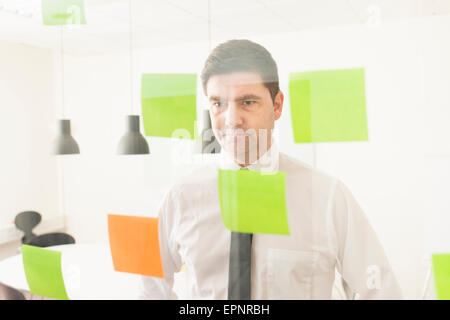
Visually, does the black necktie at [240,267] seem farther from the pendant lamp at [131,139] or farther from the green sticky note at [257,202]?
the pendant lamp at [131,139]

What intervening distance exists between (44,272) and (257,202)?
54cm

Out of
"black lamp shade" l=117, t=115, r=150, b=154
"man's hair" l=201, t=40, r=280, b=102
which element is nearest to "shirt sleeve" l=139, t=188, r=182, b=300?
"black lamp shade" l=117, t=115, r=150, b=154

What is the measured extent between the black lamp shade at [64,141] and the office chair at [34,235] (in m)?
0.19

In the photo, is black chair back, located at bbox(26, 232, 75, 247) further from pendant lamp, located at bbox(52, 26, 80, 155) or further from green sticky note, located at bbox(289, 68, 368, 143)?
green sticky note, located at bbox(289, 68, 368, 143)

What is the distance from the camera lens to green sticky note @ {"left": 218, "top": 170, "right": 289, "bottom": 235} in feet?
1.93

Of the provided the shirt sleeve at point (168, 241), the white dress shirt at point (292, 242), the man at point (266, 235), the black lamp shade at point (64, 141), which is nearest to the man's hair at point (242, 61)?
the man at point (266, 235)

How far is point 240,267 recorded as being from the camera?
2.06ft

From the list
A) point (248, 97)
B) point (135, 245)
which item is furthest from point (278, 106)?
point (135, 245)

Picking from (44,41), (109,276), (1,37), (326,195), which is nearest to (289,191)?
(326,195)

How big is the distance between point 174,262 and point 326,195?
319 mm

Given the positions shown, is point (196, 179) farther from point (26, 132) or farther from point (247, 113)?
point (26, 132)

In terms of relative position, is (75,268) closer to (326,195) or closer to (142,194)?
(142,194)

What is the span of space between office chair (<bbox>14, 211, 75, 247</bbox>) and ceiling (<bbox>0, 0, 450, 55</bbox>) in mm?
419

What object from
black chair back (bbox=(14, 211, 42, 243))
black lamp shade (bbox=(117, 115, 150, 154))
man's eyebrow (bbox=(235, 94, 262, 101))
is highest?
man's eyebrow (bbox=(235, 94, 262, 101))
